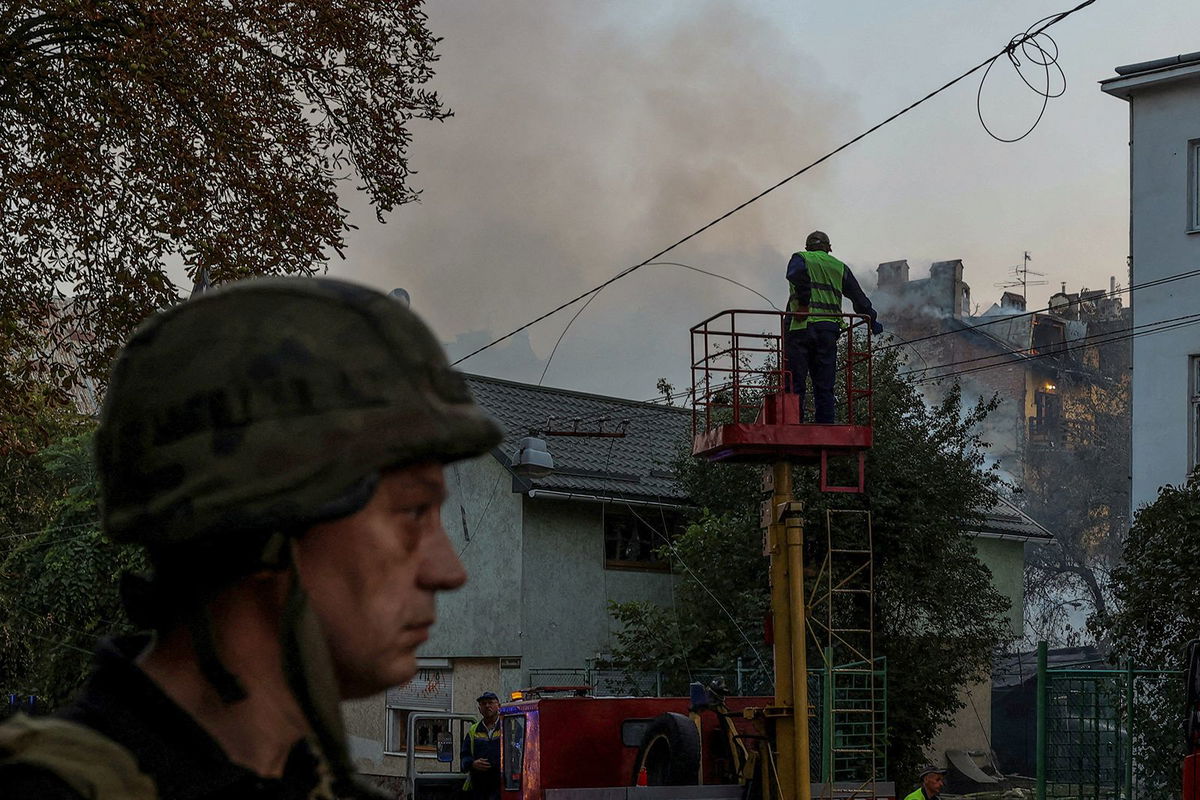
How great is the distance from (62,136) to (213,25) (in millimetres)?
1523

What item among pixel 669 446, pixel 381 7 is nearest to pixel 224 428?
pixel 381 7

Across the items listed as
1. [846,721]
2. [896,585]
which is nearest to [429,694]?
[896,585]

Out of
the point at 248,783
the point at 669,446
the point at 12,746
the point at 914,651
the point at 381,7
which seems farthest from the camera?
the point at 669,446

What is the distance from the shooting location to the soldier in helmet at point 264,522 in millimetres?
1108

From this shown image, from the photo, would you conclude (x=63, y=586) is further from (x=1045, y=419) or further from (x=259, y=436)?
(x=1045, y=419)

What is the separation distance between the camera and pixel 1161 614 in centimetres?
1881

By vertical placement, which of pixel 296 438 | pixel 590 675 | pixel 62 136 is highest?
pixel 62 136

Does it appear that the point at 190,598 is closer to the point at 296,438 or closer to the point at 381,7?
the point at 296,438

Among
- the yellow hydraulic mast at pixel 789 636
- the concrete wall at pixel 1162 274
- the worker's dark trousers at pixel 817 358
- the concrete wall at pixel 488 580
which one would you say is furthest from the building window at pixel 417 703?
the worker's dark trousers at pixel 817 358

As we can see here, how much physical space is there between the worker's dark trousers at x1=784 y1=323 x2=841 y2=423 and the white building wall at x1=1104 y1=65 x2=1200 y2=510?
11.4 meters

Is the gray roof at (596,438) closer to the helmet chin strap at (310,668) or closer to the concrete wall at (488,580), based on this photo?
the concrete wall at (488,580)

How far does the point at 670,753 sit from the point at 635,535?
14029 mm

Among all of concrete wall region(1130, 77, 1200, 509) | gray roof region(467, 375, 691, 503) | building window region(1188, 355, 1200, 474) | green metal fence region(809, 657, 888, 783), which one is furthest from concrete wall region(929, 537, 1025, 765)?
green metal fence region(809, 657, 888, 783)

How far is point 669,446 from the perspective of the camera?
105 ft
